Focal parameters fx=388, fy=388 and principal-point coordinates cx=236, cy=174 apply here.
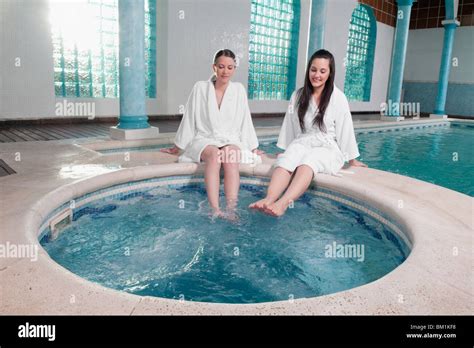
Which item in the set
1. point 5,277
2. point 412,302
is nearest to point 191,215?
point 5,277

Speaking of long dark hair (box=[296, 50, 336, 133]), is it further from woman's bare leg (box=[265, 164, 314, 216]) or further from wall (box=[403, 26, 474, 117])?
wall (box=[403, 26, 474, 117])

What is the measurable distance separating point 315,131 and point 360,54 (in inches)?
465

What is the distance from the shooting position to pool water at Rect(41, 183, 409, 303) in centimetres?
198

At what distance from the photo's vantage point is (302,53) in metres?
11.1

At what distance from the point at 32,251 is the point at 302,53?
10514 mm

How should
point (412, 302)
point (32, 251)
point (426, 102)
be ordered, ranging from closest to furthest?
point (412, 302) → point (32, 251) → point (426, 102)

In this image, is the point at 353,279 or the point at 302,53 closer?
the point at 353,279

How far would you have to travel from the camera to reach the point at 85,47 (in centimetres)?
728

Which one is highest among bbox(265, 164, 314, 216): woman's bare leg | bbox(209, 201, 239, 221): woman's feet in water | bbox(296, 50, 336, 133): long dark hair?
bbox(296, 50, 336, 133): long dark hair

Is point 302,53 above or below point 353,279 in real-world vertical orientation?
above

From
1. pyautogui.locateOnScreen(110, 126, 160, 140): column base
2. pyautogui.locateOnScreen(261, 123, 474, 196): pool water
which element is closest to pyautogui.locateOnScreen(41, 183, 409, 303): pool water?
pyautogui.locateOnScreen(261, 123, 474, 196): pool water

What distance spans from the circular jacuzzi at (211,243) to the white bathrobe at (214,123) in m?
0.37

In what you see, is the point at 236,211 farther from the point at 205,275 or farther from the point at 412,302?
the point at 412,302
